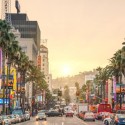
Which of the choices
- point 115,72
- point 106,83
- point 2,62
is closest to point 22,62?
point 2,62

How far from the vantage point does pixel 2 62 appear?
386ft

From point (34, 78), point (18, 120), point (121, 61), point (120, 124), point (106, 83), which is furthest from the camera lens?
point (106, 83)

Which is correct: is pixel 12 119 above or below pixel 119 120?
below

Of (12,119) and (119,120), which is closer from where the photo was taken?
(119,120)

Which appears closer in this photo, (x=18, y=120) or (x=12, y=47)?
(x=18, y=120)

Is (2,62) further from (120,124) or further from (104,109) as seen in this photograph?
(120,124)

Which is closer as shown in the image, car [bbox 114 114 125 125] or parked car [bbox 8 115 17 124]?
car [bbox 114 114 125 125]

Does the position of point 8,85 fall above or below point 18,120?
above

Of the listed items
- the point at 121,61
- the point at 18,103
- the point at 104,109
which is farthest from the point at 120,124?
the point at 18,103

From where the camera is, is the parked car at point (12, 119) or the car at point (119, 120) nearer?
the car at point (119, 120)

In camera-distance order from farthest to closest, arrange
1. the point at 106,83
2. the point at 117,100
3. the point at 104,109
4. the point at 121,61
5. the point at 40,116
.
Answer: the point at 106,83
the point at 117,100
the point at 121,61
the point at 104,109
the point at 40,116

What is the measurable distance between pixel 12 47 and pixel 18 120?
52.0 feet

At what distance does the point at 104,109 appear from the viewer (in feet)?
327

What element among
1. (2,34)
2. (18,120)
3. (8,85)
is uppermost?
(2,34)
